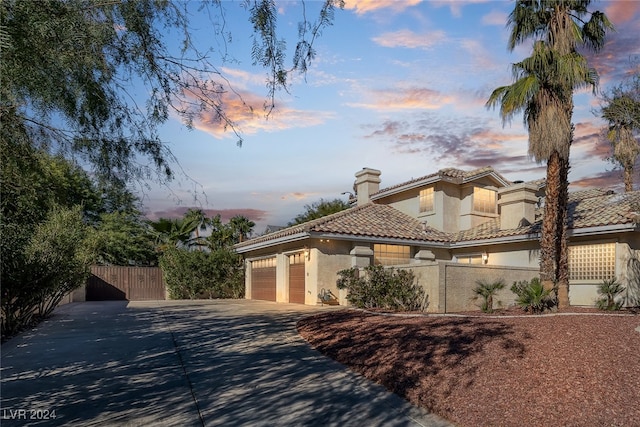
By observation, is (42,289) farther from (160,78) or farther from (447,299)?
(447,299)

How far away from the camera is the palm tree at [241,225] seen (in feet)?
123

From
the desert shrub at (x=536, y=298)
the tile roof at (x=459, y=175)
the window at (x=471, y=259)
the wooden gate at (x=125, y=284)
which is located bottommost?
the wooden gate at (x=125, y=284)

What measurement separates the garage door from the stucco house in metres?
0.05

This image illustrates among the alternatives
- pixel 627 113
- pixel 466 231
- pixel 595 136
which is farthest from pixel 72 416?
pixel 466 231

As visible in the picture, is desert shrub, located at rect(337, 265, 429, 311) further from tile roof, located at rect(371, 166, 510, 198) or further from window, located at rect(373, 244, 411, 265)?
tile roof, located at rect(371, 166, 510, 198)

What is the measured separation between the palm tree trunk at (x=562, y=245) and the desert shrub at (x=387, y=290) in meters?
4.32

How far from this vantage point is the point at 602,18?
Result: 45.9ft

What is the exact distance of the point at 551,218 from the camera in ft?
45.6

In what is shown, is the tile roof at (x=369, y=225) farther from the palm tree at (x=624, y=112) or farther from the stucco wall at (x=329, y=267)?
the palm tree at (x=624, y=112)

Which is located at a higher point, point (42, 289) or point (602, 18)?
point (602, 18)

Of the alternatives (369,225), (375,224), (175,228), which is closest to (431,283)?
(369,225)

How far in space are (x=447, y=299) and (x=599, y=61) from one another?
909 cm

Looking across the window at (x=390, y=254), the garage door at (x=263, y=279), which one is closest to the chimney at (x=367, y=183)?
the window at (x=390, y=254)

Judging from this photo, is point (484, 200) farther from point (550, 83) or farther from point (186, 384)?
point (186, 384)
